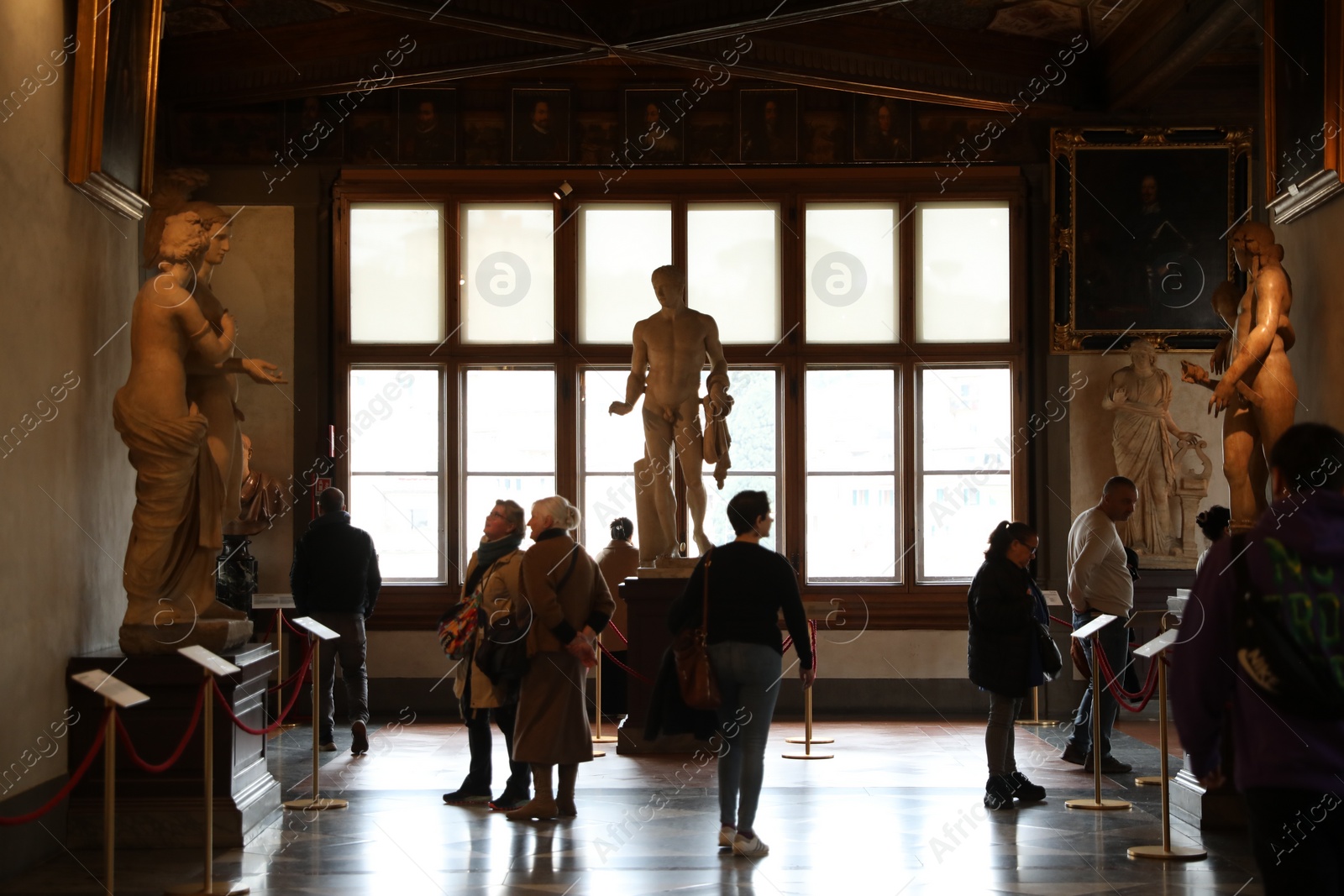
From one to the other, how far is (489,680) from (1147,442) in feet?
22.4

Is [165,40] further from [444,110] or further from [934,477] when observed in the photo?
[934,477]

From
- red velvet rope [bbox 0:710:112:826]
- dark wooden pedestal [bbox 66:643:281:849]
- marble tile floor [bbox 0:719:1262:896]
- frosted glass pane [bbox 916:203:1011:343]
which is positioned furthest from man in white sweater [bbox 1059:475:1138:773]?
red velvet rope [bbox 0:710:112:826]

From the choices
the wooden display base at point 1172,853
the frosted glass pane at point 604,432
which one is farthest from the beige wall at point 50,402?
the frosted glass pane at point 604,432

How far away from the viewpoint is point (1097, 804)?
7.39 metres

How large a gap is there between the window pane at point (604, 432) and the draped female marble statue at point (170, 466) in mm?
5885

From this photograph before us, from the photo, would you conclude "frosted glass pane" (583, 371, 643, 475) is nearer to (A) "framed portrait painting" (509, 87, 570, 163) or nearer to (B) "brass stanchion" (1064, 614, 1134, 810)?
(A) "framed portrait painting" (509, 87, 570, 163)

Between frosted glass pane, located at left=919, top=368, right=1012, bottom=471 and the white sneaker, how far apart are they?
6.75 meters

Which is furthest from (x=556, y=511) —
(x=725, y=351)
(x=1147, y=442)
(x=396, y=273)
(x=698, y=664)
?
(x=1147, y=442)

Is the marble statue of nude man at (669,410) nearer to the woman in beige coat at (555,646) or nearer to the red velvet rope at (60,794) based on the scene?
the woman in beige coat at (555,646)

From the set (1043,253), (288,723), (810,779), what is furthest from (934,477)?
(288,723)

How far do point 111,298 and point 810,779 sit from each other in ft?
15.4

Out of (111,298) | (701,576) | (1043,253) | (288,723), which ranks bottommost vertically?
(288,723)

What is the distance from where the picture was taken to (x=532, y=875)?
5.80 metres

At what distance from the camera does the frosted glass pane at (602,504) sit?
12.4 m
